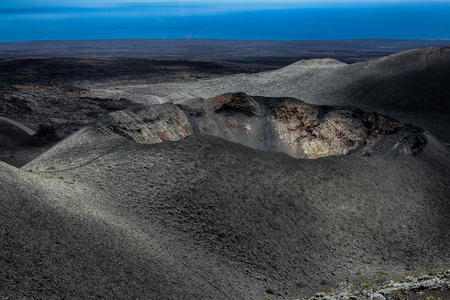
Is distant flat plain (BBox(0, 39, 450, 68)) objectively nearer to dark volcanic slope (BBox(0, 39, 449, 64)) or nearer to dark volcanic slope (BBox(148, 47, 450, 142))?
dark volcanic slope (BBox(0, 39, 449, 64))

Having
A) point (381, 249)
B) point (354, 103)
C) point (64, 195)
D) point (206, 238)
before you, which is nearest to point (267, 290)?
point (206, 238)

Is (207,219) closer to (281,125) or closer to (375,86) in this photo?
(281,125)

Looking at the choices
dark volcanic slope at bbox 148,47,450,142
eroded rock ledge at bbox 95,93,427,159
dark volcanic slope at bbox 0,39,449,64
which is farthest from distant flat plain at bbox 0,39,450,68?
eroded rock ledge at bbox 95,93,427,159

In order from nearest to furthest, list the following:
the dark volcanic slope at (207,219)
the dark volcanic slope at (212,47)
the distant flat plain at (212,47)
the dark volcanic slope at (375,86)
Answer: the dark volcanic slope at (207,219) → the dark volcanic slope at (375,86) → the distant flat plain at (212,47) → the dark volcanic slope at (212,47)

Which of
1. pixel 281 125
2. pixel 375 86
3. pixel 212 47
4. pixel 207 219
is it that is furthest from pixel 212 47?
pixel 207 219

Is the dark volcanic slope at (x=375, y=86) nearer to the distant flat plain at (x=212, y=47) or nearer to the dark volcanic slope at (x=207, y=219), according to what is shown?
the dark volcanic slope at (x=207, y=219)

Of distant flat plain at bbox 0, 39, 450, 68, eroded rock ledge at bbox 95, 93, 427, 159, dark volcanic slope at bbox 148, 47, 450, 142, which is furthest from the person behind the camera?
distant flat plain at bbox 0, 39, 450, 68

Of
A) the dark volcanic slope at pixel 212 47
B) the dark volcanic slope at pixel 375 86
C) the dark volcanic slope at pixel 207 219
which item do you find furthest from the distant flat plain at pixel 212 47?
the dark volcanic slope at pixel 207 219
